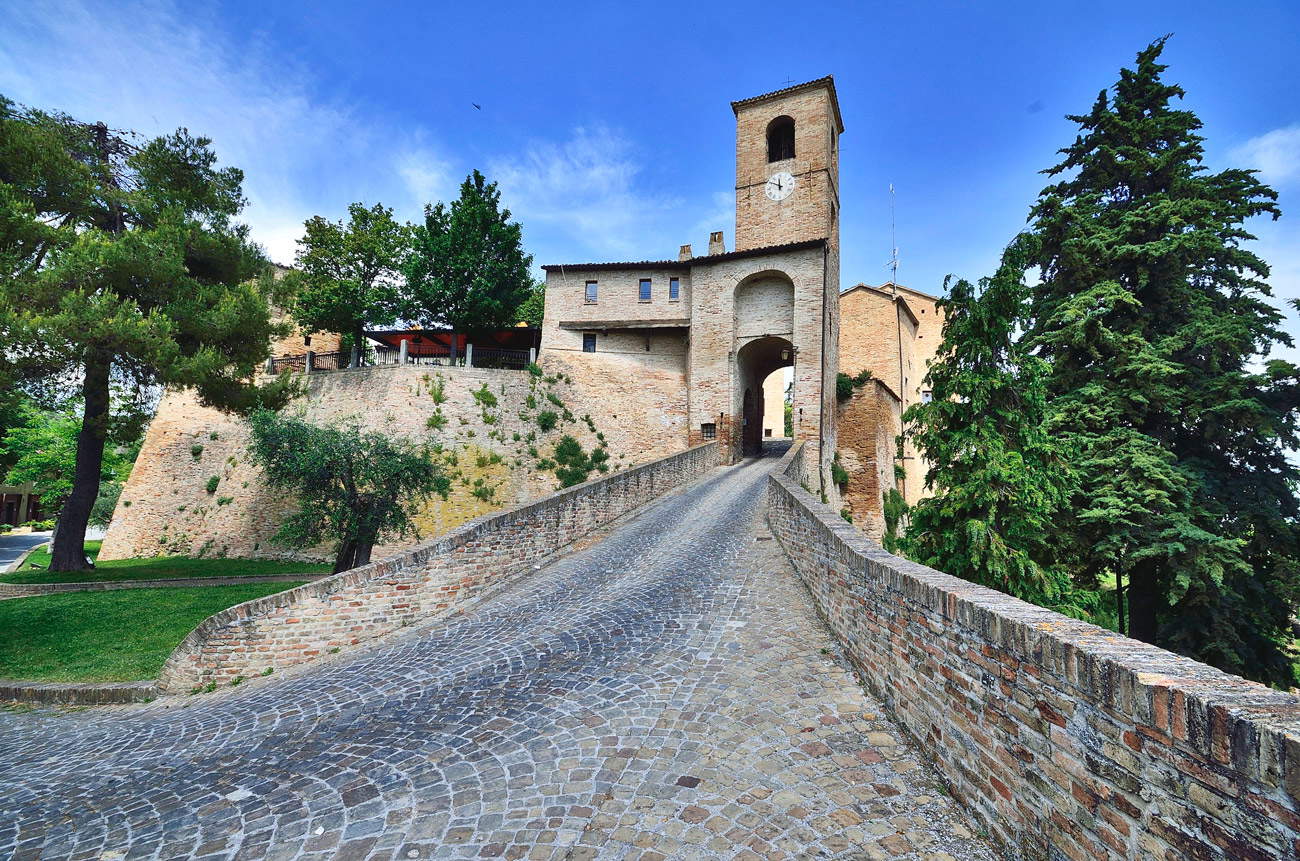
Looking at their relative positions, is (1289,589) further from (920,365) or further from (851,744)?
(920,365)

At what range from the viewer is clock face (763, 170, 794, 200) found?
25672mm

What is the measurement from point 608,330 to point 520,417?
6.74 m

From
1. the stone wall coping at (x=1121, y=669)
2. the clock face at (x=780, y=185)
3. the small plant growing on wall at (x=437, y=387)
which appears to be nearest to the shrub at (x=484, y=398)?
the small plant growing on wall at (x=437, y=387)

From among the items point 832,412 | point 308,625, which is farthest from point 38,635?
point 832,412

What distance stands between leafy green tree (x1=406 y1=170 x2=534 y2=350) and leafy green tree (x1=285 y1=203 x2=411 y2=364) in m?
1.70

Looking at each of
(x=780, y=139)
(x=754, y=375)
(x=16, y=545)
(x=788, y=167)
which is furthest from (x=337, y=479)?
(x=16, y=545)

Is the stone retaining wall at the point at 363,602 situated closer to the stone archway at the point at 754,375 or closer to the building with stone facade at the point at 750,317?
the building with stone facade at the point at 750,317

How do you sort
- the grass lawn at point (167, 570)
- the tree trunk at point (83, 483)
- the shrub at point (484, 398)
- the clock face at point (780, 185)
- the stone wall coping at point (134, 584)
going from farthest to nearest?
the clock face at point (780, 185)
the shrub at point (484, 398)
the tree trunk at point (83, 483)
the grass lawn at point (167, 570)
the stone wall coping at point (134, 584)

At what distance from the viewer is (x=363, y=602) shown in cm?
738

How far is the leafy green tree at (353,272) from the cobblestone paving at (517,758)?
67.1ft

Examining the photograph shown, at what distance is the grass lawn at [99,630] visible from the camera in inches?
301

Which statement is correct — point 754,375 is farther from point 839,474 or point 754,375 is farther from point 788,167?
point 788,167

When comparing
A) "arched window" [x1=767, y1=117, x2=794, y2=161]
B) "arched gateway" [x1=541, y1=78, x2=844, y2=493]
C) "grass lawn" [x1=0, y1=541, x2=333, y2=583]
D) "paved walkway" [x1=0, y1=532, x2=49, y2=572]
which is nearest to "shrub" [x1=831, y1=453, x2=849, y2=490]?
"arched gateway" [x1=541, y1=78, x2=844, y2=493]

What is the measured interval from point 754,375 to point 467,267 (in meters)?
14.7
